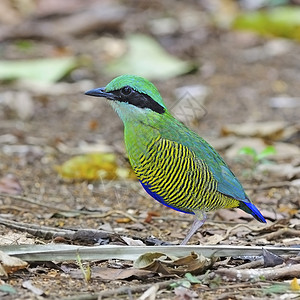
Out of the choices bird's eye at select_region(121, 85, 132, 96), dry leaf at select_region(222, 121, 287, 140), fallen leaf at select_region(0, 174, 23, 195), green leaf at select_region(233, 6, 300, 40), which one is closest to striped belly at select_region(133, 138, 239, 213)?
bird's eye at select_region(121, 85, 132, 96)

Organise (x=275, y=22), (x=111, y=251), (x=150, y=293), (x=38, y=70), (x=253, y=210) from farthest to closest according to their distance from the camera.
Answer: (x=275, y=22) < (x=38, y=70) < (x=253, y=210) < (x=111, y=251) < (x=150, y=293)

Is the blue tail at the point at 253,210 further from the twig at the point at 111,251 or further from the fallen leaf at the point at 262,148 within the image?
the fallen leaf at the point at 262,148

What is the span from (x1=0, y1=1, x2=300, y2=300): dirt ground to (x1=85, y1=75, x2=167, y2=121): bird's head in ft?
2.63

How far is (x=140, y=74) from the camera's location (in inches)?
378

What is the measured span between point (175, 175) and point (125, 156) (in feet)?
6.57

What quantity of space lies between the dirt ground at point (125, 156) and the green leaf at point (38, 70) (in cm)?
14

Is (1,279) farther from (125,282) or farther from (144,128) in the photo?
(144,128)

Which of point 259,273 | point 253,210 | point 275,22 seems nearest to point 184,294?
point 259,273

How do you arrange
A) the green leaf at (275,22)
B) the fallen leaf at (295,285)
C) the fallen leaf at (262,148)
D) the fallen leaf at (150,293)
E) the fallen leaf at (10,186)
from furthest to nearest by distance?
the green leaf at (275,22), the fallen leaf at (262,148), the fallen leaf at (10,186), the fallen leaf at (295,285), the fallen leaf at (150,293)

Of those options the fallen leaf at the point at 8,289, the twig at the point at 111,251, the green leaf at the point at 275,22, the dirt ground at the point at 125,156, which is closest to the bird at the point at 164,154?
the dirt ground at the point at 125,156

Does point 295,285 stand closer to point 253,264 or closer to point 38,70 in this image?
point 253,264

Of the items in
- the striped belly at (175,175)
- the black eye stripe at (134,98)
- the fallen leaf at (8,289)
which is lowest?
the fallen leaf at (8,289)

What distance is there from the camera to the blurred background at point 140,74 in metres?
6.23

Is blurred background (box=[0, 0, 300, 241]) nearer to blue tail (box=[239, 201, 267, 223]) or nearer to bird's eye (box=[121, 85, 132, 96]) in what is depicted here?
blue tail (box=[239, 201, 267, 223])
